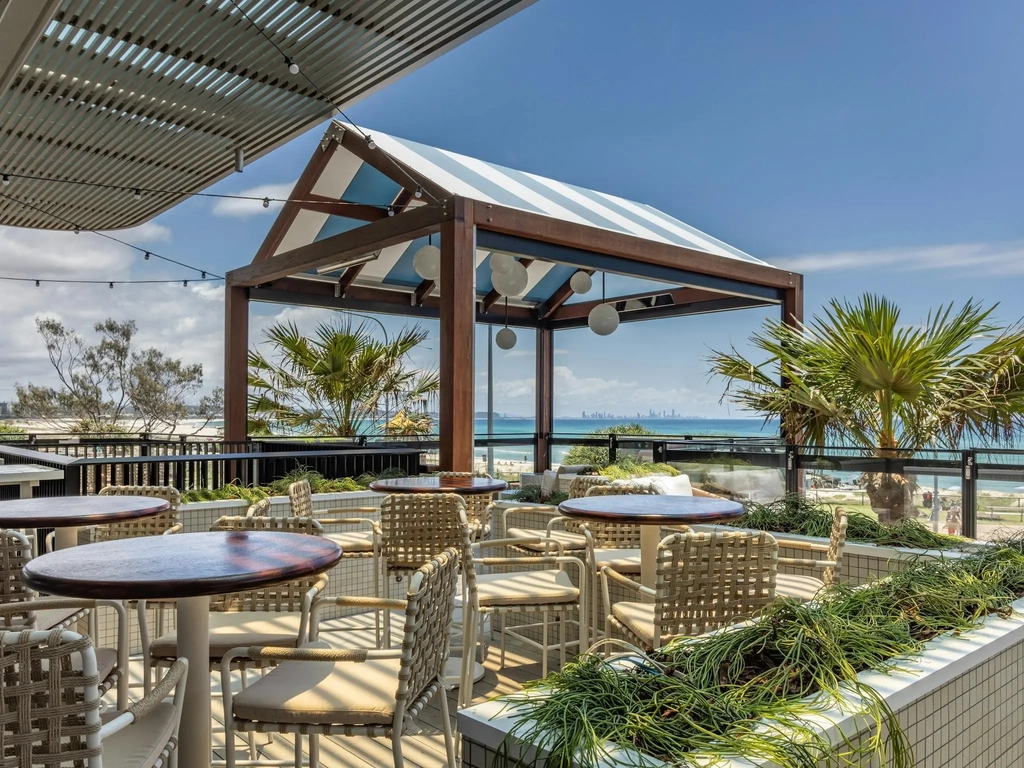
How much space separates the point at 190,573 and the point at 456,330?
458 centimetres

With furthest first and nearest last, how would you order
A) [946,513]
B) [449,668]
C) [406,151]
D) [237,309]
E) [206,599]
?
[237,309]
[406,151]
[946,513]
[449,668]
[206,599]

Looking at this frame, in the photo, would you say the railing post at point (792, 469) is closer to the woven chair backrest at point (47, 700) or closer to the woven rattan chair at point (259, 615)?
the woven rattan chair at point (259, 615)

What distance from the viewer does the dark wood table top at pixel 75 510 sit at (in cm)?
329

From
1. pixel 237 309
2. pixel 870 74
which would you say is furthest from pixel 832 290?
pixel 237 309

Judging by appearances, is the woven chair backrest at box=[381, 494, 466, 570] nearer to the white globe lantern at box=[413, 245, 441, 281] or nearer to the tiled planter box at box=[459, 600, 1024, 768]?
the tiled planter box at box=[459, 600, 1024, 768]

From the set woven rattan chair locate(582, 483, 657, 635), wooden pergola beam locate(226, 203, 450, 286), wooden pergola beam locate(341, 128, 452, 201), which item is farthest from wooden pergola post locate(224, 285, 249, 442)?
woven rattan chair locate(582, 483, 657, 635)

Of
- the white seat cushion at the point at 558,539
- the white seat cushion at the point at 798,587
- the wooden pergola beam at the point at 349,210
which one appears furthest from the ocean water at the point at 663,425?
the white seat cushion at the point at 798,587

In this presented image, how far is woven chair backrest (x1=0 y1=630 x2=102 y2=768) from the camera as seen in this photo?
141 cm

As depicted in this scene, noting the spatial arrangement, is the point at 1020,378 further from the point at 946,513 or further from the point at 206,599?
the point at 206,599

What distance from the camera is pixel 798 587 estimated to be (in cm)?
342

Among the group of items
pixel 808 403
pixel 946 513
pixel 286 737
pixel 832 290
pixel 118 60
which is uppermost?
pixel 832 290

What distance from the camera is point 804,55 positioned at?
41750 millimetres

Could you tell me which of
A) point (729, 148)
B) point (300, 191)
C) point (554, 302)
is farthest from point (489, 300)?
point (729, 148)

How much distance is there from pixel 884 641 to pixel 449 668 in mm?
2524
